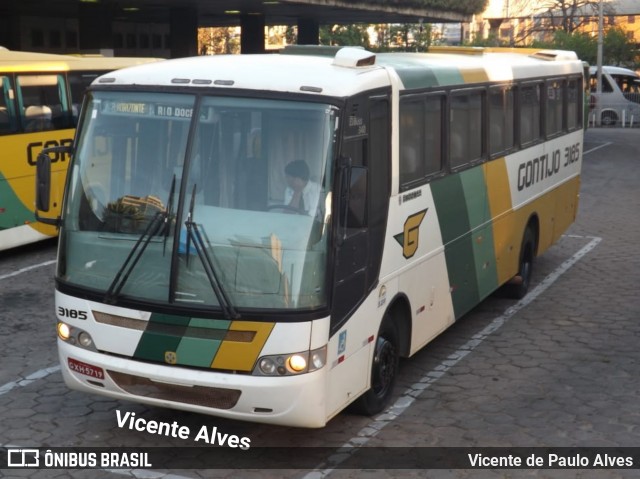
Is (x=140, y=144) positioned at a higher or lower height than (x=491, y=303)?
higher

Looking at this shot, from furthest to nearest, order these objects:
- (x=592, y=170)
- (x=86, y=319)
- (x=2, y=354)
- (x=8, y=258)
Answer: (x=592, y=170)
(x=8, y=258)
(x=2, y=354)
(x=86, y=319)

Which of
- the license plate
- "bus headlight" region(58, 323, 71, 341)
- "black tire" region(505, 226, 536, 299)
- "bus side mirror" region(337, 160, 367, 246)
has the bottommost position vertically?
"black tire" region(505, 226, 536, 299)

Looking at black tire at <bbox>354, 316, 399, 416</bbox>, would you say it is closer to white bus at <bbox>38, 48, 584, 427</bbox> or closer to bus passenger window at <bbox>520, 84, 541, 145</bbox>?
white bus at <bbox>38, 48, 584, 427</bbox>

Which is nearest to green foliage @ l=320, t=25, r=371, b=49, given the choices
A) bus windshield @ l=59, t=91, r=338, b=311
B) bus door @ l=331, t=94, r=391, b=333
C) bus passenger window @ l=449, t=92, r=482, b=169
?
bus passenger window @ l=449, t=92, r=482, b=169

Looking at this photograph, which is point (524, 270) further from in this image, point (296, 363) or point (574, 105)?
point (296, 363)

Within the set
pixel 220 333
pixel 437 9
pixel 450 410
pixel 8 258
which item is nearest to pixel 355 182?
pixel 220 333

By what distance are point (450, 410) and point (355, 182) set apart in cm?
260

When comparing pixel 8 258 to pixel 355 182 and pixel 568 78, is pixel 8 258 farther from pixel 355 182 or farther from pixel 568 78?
pixel 355 182

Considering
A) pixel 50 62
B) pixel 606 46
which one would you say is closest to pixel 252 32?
pixel 50 62

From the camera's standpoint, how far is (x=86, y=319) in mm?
7504

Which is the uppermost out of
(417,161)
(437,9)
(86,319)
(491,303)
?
(437,9)

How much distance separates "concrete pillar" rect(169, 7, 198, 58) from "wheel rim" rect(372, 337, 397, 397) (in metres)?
24.2

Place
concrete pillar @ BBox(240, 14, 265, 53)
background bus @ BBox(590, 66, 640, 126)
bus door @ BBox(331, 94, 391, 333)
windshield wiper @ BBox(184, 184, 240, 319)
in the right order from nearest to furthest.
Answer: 1. windshield wiper @ BBox(184, 184, 240, 319)
2. bus door @ BBox(331, 94, 391, 333)
3. concrete pillar @ BBox(240, 14, 265, 53)
4. background bus @ BBox(590, 66, 640, 126)

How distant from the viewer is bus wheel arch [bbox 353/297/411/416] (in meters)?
8.33
